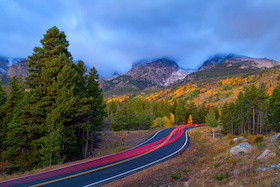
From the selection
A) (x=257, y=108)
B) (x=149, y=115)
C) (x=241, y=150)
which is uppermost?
(x=257, y=108)

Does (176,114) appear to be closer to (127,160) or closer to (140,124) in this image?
(140,124)

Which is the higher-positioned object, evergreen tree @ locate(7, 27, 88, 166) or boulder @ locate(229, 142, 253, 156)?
evergreen tree @ locate(7, 27, 88, 166)

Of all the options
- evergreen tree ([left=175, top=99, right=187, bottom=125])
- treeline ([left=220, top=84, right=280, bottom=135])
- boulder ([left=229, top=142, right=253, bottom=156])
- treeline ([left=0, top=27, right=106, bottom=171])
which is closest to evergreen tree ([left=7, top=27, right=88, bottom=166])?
treeline ([left=0, top=27, right=106, bottom=171])

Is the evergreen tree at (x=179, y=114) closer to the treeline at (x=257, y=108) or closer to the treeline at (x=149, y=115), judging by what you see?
the treeline at (x=149, y=115)

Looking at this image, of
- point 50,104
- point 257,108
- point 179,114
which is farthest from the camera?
point 179,114

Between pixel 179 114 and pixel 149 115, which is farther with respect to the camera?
pixel 179 114

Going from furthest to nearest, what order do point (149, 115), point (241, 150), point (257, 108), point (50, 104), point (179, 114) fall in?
point (179, 114) < point (149, 115) < point (257, 108) < point (50, 104) < point (241, 150)

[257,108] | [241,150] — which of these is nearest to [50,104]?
[241,150]

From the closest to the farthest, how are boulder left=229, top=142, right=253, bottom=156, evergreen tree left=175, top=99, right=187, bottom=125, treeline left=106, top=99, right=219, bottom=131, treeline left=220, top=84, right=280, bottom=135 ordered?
boulder left=229, top=142, right=253, bottom=156 < treeline left=220, top=84, right=280, bottom=135 < treeline left=106, top=99, right=219, bottom=131 < evergreen tree left=175, top=99, right=187, bottom=125

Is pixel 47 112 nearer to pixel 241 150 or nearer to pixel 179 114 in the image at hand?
pixel 241 150

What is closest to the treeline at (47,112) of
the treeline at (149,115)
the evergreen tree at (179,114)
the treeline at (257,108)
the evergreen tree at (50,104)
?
the evergreen tree at (50,104)

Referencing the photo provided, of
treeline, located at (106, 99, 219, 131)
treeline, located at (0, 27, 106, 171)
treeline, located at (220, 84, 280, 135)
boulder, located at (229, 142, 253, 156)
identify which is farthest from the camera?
treeline, located at (106, 99, 219, 131)

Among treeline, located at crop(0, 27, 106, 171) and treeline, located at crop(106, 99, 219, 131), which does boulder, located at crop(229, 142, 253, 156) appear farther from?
treeline, located at crop(106, 99, 219, 131)

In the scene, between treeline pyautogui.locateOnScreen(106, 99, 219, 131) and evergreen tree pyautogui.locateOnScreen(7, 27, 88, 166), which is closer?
evergreen tree pyautogui.locateOnScreen(7, 27, 88, 166)
